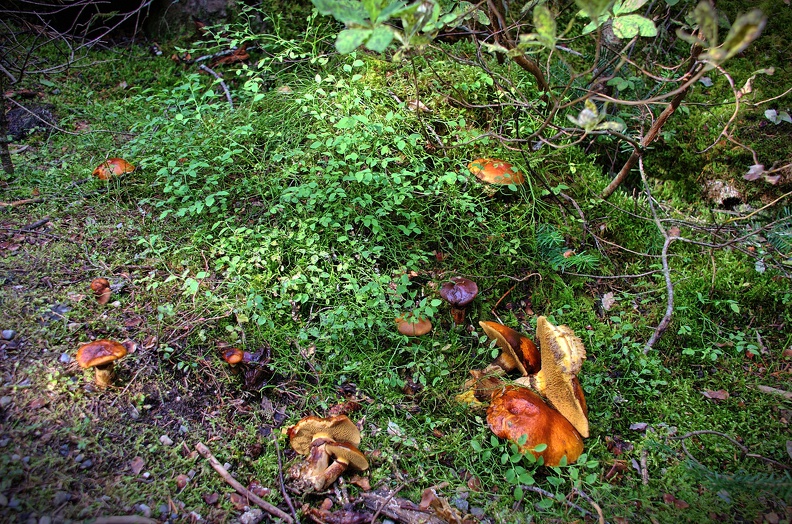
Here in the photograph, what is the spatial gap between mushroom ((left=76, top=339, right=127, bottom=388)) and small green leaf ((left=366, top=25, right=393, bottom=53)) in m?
1.78

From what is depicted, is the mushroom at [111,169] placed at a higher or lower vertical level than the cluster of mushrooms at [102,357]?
higher

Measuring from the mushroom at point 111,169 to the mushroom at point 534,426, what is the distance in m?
2.80

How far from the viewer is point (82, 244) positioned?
10.0ft

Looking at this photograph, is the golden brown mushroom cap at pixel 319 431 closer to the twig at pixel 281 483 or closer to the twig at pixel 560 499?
the twig at pixel 281 483

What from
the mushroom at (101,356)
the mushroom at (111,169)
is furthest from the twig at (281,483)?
the mushroom at (111,169)

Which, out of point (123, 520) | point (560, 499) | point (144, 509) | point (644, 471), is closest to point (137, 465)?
point (144, 509)

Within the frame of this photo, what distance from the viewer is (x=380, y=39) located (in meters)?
1.85

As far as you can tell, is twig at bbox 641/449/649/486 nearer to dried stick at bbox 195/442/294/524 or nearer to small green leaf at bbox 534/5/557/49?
dried stick at bbox 195/442/294/524

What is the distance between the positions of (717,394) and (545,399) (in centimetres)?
109

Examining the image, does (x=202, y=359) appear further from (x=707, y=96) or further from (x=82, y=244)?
(x=707, y=96)

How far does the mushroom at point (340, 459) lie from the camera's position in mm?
2258

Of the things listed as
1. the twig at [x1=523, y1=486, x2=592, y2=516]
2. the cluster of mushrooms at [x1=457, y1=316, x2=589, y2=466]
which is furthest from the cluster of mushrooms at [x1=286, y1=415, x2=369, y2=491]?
the twig at [x1=523, y1=486, x2=592, y2=516]

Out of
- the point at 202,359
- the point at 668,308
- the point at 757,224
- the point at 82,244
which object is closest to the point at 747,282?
the point at 757,224

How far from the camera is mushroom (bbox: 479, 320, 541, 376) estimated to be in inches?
107
